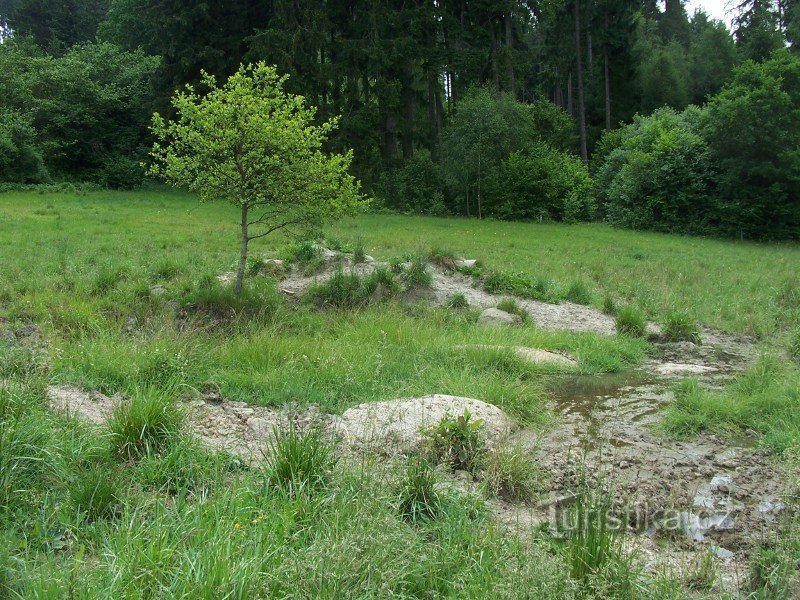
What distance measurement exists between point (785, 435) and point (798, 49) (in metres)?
42.3

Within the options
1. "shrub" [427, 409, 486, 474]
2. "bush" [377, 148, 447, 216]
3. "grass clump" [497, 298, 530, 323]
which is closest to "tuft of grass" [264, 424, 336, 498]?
"shrub" [427, 409, 486, 474]

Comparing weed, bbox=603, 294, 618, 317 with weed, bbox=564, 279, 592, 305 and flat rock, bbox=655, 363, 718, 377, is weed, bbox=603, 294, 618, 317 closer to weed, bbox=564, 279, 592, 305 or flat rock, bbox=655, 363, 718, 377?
weed, bbox=564, 279, 592, 305

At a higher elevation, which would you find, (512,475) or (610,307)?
(610,307)

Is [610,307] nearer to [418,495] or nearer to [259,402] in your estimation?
[259,402]

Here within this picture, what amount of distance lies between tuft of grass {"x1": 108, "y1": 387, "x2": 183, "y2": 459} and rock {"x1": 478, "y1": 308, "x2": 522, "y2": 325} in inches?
278

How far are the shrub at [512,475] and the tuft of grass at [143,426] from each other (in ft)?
8.18

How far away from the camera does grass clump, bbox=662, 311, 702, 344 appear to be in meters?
11.5

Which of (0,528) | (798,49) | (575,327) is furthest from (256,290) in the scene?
(798,49)

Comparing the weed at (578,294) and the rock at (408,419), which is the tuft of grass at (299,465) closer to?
the rock at (408,419)

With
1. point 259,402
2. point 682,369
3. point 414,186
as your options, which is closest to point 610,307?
point 682,369

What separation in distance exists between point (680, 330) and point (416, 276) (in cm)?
496

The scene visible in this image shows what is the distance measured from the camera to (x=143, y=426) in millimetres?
5160

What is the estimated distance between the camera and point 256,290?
12.0 meters

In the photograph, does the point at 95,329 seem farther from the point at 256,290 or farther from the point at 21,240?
the point at 21,240
